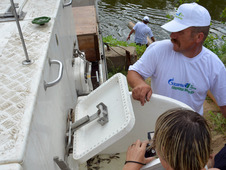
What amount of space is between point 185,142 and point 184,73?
115 cm

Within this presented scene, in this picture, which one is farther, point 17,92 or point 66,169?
point 66,169

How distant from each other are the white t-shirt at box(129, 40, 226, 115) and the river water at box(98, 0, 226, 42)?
9955 mm

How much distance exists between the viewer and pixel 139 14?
14953 millimetres

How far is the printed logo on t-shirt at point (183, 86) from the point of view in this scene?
2.22m

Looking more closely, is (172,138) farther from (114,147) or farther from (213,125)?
(213,125)

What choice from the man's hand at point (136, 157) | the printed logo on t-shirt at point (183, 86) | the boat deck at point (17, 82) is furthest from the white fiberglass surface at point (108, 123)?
the boat deck at point (17, 82)

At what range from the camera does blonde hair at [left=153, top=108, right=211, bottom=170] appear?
1.18 m

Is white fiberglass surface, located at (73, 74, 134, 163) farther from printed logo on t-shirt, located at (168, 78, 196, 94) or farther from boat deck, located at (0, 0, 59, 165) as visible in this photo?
boat deck, located at (0, 0, 59, 165)

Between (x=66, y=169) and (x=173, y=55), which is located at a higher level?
(x=173, y=55)

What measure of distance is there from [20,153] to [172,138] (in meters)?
0.77

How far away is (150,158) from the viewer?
173cm

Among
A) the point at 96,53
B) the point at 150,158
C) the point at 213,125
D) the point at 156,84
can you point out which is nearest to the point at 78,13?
the point at 96,53

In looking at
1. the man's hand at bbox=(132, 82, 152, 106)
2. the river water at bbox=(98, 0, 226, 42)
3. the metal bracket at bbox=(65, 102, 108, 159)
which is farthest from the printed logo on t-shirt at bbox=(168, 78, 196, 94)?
the river water at bbox=(98, 0, 226, 42)

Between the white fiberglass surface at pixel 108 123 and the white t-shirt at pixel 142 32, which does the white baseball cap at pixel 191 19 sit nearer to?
the white fiberglass surface at pixel 108 123
